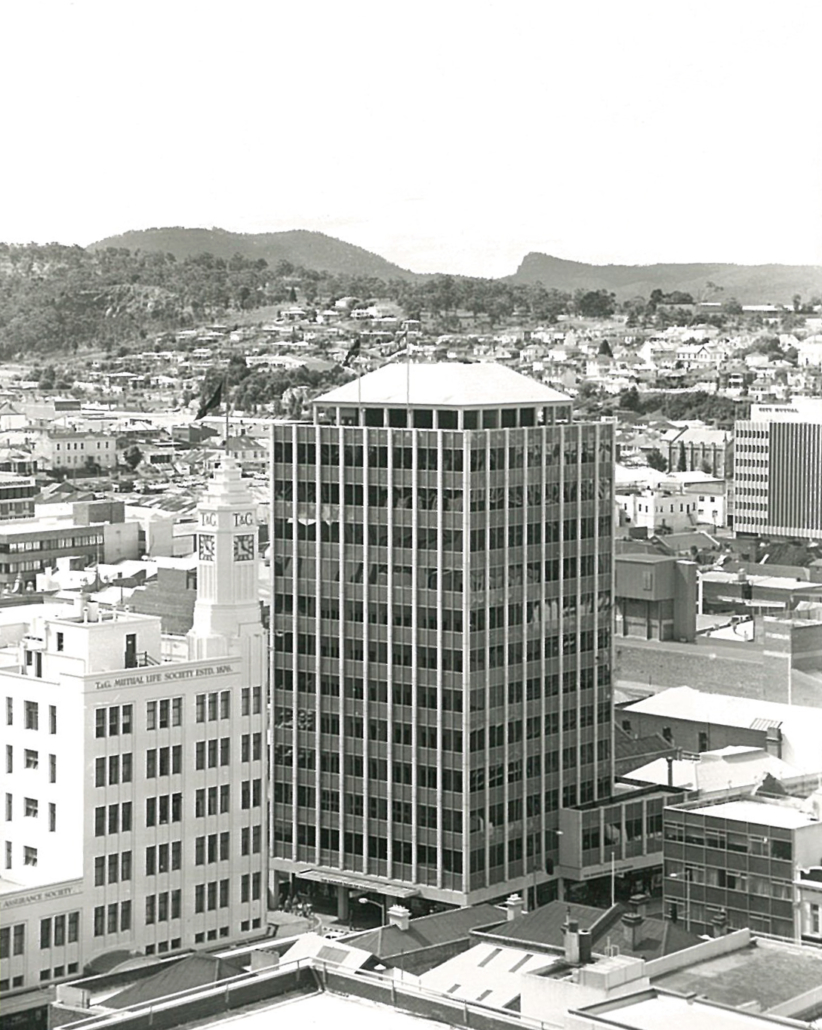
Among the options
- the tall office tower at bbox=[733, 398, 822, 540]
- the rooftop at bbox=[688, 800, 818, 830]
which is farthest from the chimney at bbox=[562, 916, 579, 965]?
the tall office tower at bbox=[733, 398, 822, 540]

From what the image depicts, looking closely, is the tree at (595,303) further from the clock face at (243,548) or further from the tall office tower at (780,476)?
the clock face at (243,548)

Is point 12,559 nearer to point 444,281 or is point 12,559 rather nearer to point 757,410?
point 444,281

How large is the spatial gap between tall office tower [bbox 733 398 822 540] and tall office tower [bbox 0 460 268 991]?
18431 millimetres

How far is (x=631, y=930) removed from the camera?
12.7 meters

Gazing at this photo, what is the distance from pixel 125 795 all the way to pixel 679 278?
60.1 feet

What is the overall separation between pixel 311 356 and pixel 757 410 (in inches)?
309

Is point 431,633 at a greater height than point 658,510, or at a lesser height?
greater

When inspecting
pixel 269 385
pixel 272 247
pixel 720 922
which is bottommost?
pixel 720 922

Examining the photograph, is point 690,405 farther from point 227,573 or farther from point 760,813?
point 227,573

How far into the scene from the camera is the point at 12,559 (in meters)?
28.3

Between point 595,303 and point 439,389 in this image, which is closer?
point 439,389

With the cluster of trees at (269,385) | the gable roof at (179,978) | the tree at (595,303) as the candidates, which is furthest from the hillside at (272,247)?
the gable roof at (179,978)

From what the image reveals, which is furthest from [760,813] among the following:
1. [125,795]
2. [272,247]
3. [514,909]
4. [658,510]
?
[658,510]


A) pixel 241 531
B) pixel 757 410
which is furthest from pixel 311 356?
pixel 241 531
